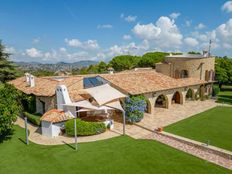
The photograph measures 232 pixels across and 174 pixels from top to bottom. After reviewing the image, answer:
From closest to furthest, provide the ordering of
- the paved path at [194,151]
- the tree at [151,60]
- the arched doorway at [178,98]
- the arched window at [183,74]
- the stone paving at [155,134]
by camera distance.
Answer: the paved path at [194,151] → the stone paving at [155,134] → the arched doorway at [178,98] → the arched window at [183,74] → the tree at [151,60]

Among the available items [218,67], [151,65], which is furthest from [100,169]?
[151,65]

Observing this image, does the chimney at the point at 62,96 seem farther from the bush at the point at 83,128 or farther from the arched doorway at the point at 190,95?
the arched doorway at the point at 190,95

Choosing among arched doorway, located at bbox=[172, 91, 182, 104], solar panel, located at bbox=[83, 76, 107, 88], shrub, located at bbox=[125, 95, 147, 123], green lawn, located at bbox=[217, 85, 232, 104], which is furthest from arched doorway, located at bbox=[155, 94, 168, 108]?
green lawn, located at bbox=[217, 85, 232, 104]

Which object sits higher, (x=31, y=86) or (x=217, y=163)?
(x=31, y=86)

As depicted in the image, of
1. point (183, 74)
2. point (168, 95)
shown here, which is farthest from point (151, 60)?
point (168, 95)

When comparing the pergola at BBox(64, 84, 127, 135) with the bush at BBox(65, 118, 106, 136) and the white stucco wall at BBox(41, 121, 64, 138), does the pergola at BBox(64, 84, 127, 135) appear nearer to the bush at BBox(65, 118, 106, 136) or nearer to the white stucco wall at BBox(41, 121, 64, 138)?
the bush at BBox(65, 118, 106, 136)

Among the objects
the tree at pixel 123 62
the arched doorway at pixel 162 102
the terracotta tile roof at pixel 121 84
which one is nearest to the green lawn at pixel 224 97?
the terracotta tile roof at pixel 121 84

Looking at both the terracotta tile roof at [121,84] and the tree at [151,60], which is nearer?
the terracotta tile roof at [121,84]

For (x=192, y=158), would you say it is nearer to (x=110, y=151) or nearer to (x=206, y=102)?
(x=110, y=151)
